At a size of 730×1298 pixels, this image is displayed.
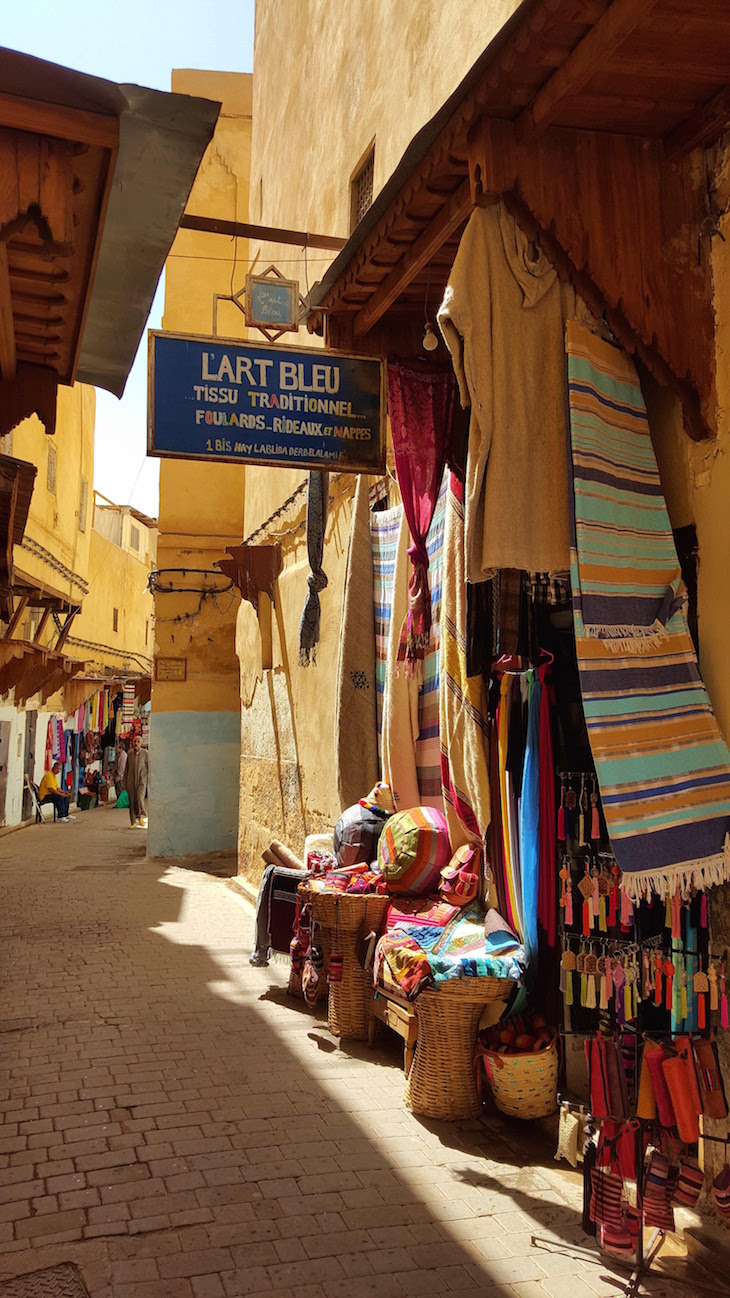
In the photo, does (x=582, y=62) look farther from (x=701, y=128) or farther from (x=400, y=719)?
(x=400, y=719)

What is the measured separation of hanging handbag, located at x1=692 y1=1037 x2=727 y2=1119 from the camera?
10.3 ft

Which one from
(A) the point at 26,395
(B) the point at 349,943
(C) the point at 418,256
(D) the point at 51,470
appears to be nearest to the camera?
(C) the point at 418,256

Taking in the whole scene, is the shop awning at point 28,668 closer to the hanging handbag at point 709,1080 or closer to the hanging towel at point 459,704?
the hanging towel at point 459,704

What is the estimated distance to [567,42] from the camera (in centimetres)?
299

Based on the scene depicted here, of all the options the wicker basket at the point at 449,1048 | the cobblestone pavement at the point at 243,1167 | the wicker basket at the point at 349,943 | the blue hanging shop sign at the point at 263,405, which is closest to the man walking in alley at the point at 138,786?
the cobblestone pavement at the point at 243,1167

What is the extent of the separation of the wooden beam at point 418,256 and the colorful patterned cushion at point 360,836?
2808 mm

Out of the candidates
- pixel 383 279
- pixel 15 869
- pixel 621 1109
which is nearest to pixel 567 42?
pixel 383 279

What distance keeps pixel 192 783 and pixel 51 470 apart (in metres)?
8.86

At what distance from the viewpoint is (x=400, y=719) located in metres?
5.78

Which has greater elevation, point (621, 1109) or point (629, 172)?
point (629, 172)

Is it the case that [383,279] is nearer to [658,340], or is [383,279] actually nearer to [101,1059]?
[658,340]

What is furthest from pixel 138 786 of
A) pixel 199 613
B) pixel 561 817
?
pixel 561 817

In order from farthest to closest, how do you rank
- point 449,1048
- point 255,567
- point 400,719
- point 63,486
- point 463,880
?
point 63,486
point 255,567
point 400,719
point 463,880
point 449,1048

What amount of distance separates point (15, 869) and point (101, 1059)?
900cm
